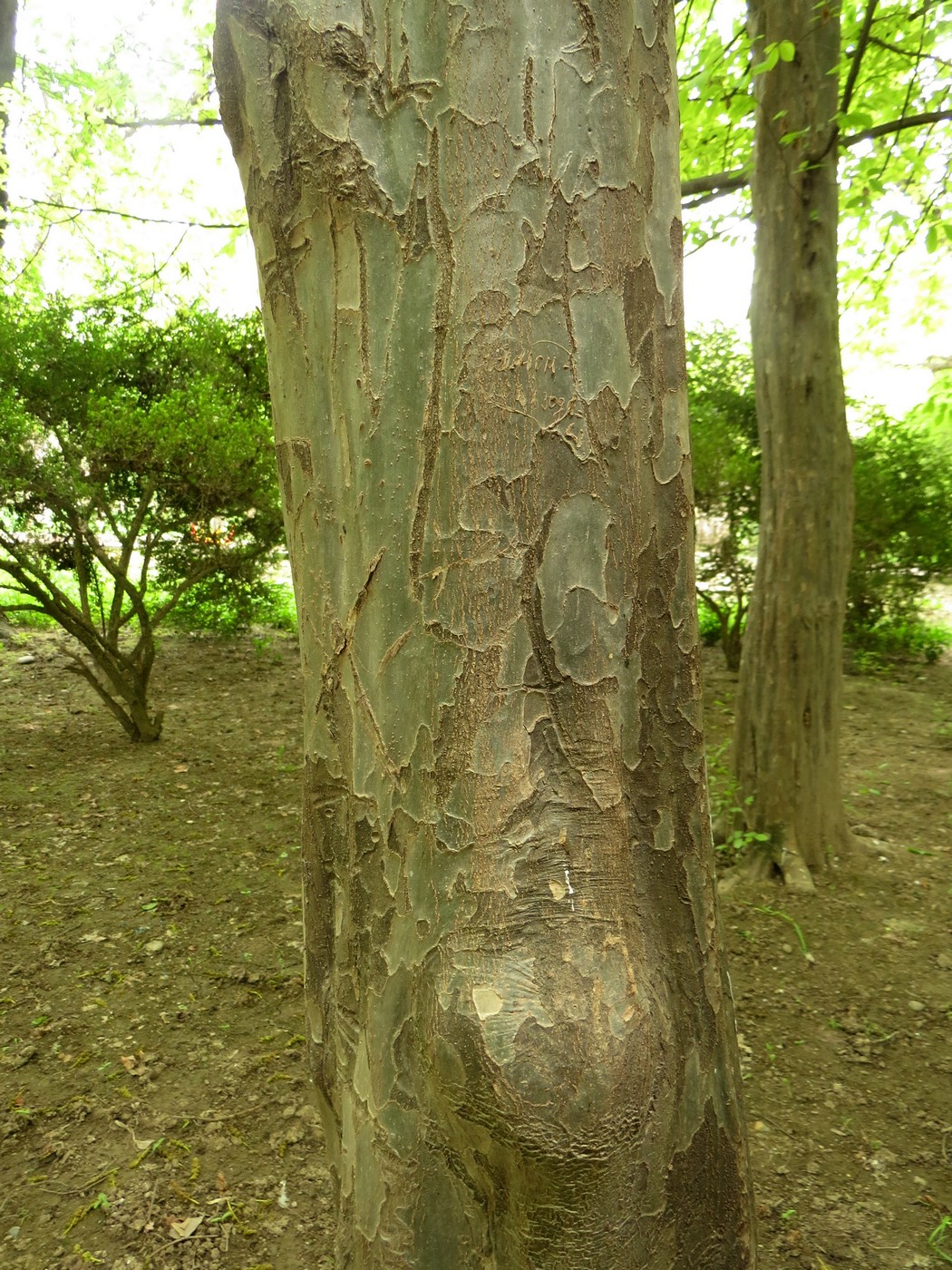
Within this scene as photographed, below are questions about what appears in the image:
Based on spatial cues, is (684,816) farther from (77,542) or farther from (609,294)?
(77,542)

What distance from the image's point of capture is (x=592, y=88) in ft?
4.19

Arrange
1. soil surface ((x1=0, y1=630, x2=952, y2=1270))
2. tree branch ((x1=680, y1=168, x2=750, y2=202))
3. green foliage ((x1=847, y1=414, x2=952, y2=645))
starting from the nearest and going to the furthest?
soil surface ((x1=0, y1=630, x2=952, y2=1270)), tree branch ((x1=680, y1=168, x2=750, y2=202)), green foliage ((x1=847, y1=414, x2=952, y2=645))

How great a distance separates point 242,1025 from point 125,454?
130 inches

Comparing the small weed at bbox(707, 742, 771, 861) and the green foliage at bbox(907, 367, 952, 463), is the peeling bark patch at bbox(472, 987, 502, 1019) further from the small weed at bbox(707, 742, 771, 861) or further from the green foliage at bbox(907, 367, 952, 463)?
the green foliage at bbox(907, 367, 952, 463)

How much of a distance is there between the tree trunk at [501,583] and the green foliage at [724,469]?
5571 millimetres

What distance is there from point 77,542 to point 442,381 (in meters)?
4.57

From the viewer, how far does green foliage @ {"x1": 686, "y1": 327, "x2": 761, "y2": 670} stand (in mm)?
6770

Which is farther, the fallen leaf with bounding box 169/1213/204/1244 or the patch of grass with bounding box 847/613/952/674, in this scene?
the patch of grass with bounding box 847/613/952/674

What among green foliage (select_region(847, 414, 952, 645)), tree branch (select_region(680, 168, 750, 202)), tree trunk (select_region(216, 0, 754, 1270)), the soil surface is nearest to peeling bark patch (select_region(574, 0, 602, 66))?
tree trunk (select_region(216, 0, 754, 1270))

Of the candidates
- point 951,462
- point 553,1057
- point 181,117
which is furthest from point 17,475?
point 951,462

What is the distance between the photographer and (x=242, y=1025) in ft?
9.84

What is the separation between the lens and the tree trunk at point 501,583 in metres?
1.25

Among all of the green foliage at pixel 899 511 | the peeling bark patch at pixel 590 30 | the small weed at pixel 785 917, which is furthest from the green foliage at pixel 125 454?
the green foliage at pixel 899 511

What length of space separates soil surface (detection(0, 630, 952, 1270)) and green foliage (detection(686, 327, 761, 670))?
1.94m
